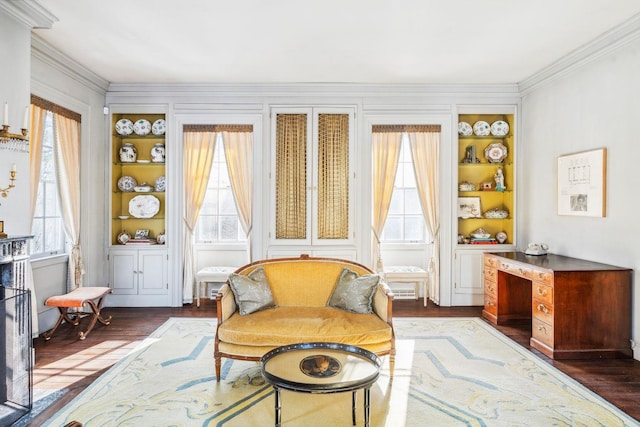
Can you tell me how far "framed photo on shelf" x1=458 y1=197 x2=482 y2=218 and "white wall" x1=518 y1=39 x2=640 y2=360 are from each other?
564 millimetres

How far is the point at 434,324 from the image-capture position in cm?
491

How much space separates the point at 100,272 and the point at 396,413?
4516 mm

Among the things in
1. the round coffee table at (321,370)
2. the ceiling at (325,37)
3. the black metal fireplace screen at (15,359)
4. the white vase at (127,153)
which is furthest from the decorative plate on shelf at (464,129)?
the black metal fireplace screen at (15,359)

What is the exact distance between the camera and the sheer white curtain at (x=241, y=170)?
5.81 m

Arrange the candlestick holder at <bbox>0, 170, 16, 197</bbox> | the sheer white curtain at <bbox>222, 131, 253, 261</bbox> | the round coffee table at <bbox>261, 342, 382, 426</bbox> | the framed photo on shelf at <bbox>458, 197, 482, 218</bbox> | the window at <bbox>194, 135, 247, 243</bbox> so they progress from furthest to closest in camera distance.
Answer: the window at <bbox>194, 135, 247, 243</bbox>, the framed photo on shelf at <bbox>458, 197, 482, 218</bbox>, the sheer white curtain at <bbox>222, 131, 253, 261</bbox>, the candlestick holder at <bbox>0, 170, 16, 197</bbox>, the round coffee table at <bbox>261, 342, 382, 426</bbox>

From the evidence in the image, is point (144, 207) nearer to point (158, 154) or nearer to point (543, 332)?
point (158, 154)

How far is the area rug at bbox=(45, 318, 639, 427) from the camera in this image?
271 centimetres

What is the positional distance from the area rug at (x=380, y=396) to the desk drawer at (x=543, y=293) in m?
0.53

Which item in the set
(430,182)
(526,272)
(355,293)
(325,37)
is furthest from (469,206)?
(325,37)

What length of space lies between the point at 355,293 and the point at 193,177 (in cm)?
317

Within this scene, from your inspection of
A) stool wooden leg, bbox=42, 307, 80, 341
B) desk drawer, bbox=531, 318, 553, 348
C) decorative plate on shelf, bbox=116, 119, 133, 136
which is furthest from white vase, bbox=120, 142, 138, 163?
desk drawer, bbox=531, 318, 553, 348

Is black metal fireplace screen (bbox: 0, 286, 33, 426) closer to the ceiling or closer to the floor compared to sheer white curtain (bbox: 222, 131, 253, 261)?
closer to the floor

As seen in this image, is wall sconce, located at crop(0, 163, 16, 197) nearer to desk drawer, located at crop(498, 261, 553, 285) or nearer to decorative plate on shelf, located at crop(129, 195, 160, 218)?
decorative plate on shelf, located at crop(129, 195, 160, 218)

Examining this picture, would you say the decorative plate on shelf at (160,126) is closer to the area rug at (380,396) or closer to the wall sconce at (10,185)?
the wall sconce at (10,185)
